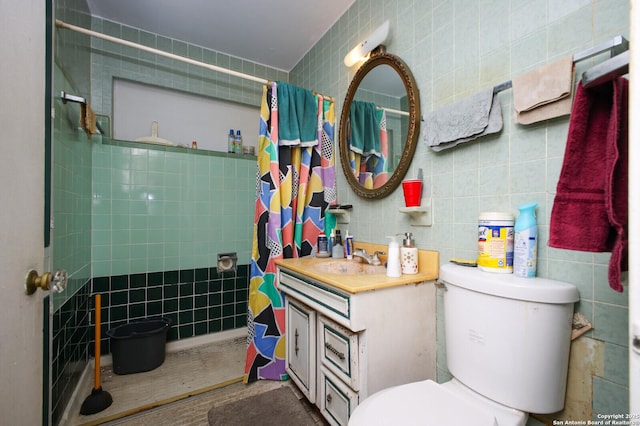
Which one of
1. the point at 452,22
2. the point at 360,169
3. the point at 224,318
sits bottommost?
the point at 224,318

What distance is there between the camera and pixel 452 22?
47.6 inches

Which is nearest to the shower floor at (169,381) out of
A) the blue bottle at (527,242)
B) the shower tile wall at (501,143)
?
the shower tile wall at (501,143)

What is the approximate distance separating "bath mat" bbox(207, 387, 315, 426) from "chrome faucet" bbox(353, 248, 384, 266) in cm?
88

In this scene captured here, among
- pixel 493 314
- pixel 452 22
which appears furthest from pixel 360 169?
pixel 493 314

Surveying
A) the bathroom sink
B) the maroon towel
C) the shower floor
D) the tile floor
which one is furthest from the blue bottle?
the shower floor

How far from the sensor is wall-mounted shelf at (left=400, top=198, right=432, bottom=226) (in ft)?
4.22

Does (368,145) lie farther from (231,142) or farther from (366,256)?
(231,142)

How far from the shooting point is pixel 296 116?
185 cm

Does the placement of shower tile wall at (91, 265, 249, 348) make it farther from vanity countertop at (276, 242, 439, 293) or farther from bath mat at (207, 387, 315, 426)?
vanity countertop at (276, 242, 439, 293)

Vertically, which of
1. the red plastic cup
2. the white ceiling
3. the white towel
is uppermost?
the white ceiling

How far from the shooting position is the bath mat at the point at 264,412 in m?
1.38

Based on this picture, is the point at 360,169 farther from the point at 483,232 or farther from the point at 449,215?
the point at 483,232

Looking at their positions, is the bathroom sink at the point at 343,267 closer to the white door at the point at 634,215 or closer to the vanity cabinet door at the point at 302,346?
the vanity cabinet door at the point at 302,346

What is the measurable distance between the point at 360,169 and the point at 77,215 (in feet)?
5.84
